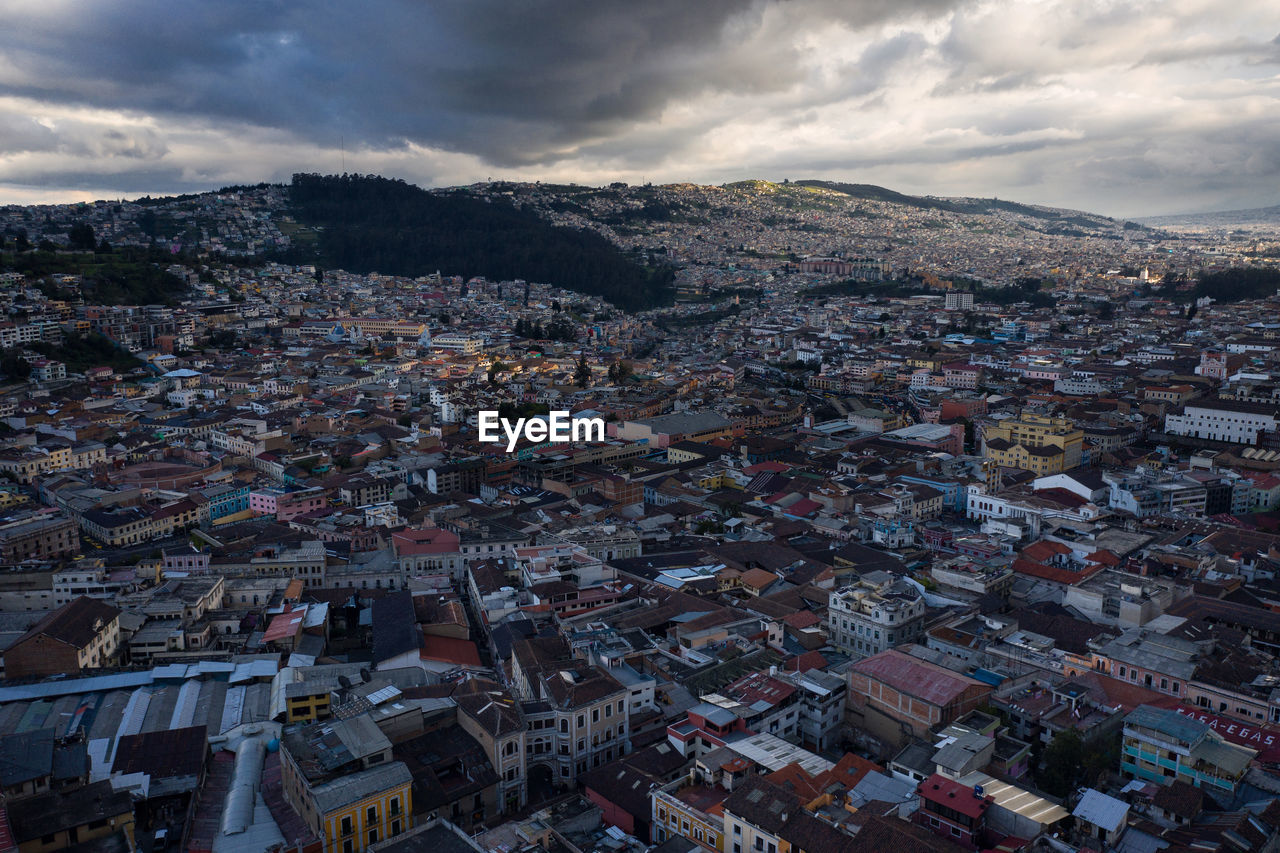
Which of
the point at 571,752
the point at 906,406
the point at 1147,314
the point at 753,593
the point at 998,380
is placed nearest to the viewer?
the point at 571,752

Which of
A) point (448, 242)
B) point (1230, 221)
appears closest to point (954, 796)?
point (448, 242)

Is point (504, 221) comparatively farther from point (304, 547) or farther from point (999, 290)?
point (304, 547)

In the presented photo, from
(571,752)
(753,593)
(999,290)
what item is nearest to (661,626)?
(753,593)

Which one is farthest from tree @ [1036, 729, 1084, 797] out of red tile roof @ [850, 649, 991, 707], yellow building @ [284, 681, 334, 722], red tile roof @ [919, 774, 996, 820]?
yellow building @ [284, 681, 334, 722]

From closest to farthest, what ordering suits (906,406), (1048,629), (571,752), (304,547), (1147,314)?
(571,752)
(1048,629)
(304,547)
(906,406)
(1147,314)

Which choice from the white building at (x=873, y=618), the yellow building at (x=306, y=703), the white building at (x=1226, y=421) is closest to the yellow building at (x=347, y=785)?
the yellow building at (x=306, y=703)

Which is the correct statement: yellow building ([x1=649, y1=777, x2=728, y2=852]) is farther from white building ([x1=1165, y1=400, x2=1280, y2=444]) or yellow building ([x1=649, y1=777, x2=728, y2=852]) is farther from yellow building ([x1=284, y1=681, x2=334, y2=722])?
white building ([x1=1165, y1=400, x2=1280, y2=444])

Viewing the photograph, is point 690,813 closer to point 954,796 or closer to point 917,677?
point 954,796

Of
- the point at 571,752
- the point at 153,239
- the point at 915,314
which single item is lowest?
the point at 571,752
